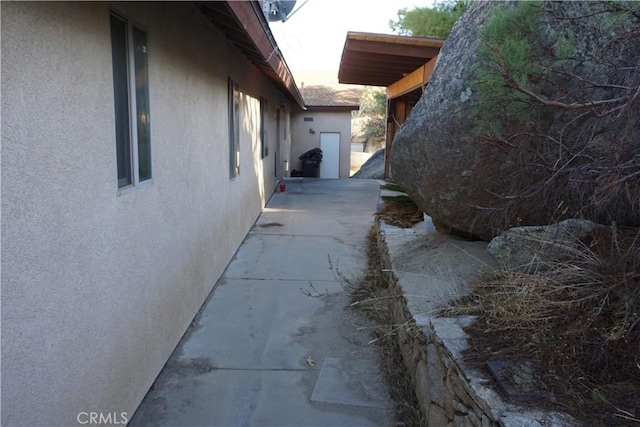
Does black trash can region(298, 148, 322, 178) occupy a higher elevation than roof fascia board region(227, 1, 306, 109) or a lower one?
lower

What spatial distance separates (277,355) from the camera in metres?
4.25

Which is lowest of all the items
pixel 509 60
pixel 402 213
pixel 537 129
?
pixel 402 213

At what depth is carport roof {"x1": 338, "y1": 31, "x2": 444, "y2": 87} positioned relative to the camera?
854cm

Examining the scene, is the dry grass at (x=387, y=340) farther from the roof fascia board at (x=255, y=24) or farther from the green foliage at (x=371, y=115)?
the green foliage at (x=371, y=115)

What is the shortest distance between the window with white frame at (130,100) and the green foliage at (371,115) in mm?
27422

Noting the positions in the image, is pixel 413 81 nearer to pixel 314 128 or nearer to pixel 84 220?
pixel 84 220

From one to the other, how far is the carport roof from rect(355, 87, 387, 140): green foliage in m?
19.3

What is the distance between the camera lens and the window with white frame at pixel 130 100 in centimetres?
305

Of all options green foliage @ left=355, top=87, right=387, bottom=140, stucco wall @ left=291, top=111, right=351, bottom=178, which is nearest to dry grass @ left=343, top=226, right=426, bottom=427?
stucco wall @ left=291, top=111, right=351, bottom=178

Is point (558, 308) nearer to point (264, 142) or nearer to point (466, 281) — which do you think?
point (466, 281)

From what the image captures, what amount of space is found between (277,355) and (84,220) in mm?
2255

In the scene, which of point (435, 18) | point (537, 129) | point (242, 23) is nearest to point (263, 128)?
point (435, 18)

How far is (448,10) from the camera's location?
428 inches

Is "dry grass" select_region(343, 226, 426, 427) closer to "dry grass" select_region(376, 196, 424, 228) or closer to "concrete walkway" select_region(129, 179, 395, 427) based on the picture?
"concrete walkway" select_region(129, 179, 395, 427)
